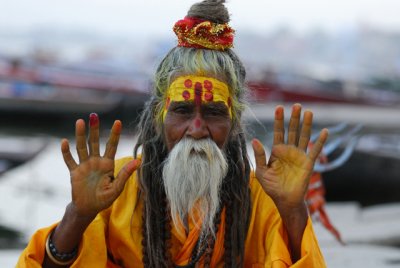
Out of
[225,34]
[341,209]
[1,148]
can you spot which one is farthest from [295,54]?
[225,34]

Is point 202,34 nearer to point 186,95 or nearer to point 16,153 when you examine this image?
point 186,95

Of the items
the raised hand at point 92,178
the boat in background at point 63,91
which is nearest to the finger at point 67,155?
the raised hand at point 92,178

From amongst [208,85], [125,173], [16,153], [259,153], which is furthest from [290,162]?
[16,153]

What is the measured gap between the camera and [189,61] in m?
2.62

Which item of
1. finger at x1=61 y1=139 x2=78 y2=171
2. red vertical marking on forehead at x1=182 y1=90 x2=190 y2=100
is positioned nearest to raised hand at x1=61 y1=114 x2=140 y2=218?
finger at x1=61 y1=139 x2=78 y2=171

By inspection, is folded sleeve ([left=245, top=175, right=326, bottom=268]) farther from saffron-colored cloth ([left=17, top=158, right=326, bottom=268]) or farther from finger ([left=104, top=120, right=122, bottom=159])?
finger ([left=104, top=120, right=122, bottom=159])

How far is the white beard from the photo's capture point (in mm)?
2508

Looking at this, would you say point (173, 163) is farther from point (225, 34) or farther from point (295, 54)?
point (295, 54)

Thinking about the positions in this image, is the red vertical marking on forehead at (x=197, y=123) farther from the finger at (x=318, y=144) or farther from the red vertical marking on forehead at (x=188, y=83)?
the finger at (x=318, y=144)

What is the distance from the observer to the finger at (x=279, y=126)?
7.91 ft

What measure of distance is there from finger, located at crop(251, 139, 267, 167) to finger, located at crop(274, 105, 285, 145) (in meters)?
0.06

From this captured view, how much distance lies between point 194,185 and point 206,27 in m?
0.57

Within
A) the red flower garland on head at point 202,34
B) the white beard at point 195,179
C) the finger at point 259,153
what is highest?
the red flower garland on head at point 202,34

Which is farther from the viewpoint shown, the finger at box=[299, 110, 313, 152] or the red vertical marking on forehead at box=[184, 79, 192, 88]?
the red vertical marking on forehead at box=[184, 79, 192, 88]
